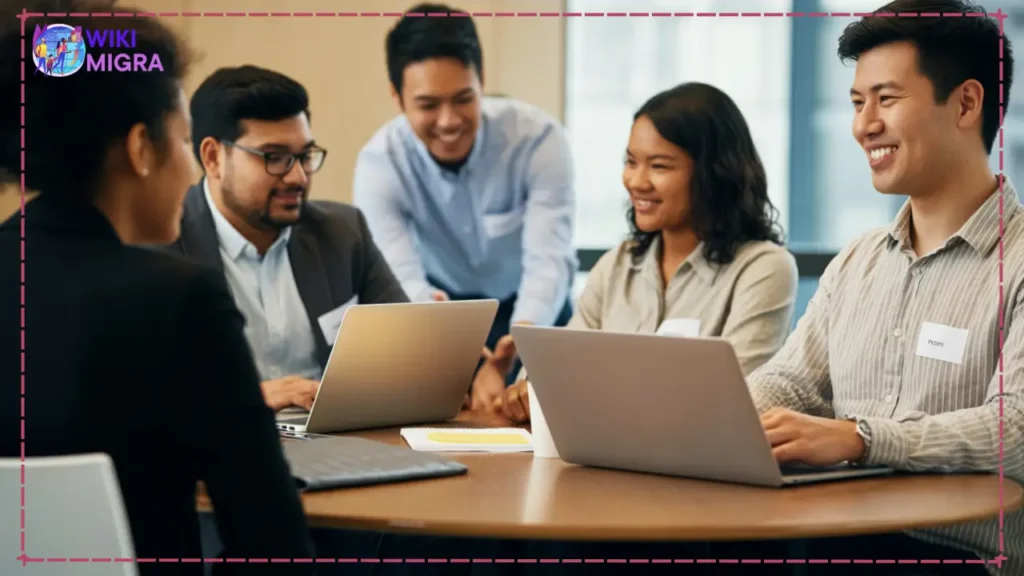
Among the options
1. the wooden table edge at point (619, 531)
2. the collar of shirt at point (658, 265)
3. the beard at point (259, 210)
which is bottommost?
the wooden table edge at point (619, 531)

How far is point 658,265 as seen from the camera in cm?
315

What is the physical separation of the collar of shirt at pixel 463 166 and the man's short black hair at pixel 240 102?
43.7 inches

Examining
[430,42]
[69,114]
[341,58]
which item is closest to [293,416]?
[69,114]

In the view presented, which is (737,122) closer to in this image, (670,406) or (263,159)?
(263,159)

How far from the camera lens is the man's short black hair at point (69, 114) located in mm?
1440

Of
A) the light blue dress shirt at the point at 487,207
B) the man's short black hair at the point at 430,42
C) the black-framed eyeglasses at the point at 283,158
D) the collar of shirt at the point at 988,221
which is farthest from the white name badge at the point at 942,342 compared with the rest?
the man's short black hair at the point at 430,42

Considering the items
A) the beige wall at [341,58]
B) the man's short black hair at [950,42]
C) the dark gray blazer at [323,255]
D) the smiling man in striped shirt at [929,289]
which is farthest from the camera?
the beige wall at [341,58]

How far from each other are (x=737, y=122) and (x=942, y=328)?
3.78ft

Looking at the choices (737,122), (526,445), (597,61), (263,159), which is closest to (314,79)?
(597,61)

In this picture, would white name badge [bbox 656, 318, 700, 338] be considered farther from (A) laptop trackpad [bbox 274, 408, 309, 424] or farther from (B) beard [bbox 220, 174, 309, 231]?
(B) beard [bbox 220, 174, 309, 231]

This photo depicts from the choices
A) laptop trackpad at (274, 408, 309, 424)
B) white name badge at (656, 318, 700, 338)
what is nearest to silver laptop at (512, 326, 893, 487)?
laptop trackpad at (274, 408, 309, 424)

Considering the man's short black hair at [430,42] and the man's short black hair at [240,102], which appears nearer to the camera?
the man's short black hair at [240,102]

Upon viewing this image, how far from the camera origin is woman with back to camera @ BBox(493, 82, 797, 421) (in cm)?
299

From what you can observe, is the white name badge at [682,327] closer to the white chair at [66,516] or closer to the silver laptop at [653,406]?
the silver laptop at [653,406]
